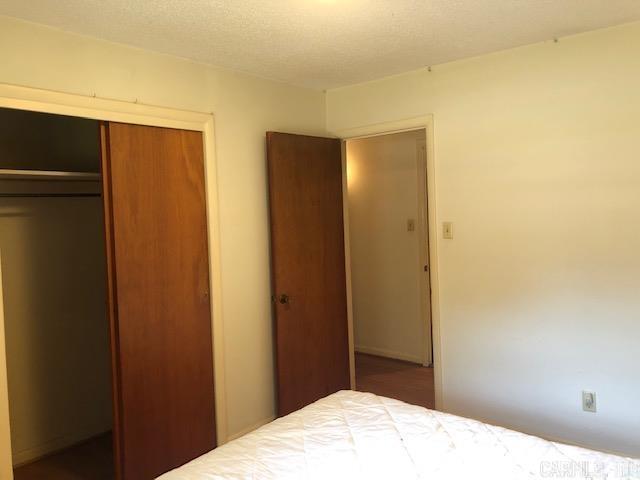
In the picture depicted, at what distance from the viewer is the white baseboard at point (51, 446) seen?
3049mm

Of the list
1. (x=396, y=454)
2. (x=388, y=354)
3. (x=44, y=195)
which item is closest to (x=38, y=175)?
(x=44, y=195)

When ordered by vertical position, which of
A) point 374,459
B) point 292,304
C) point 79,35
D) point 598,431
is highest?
point 79,35

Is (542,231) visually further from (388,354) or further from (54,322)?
(54,322)

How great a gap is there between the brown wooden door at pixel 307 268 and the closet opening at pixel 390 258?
0.85 metres

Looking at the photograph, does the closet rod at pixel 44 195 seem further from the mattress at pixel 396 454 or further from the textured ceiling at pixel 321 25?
the mattress at pixel 396 454

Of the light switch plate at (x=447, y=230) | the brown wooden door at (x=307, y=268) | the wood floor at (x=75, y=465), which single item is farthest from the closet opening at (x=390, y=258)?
the wood floor at (x=75, y=465)

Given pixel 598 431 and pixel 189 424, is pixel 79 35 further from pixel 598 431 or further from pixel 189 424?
pixel 598 431

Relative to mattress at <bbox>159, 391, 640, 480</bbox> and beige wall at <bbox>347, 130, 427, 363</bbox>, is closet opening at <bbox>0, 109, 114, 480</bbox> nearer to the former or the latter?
mattress at <bbox>159, 391, 640, 480</bbox>

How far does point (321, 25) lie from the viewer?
97.3 inches

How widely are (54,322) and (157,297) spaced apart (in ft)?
3.02

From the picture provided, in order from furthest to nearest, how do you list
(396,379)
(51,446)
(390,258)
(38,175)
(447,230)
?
1. (390,258)
2. (396,379)
3. (447,230)
4. (51,446)
5. (38,175)

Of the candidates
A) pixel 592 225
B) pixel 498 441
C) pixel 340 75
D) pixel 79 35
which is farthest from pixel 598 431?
pixel 79 35

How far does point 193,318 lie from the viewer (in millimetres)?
2955

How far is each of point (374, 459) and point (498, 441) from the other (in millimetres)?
456
